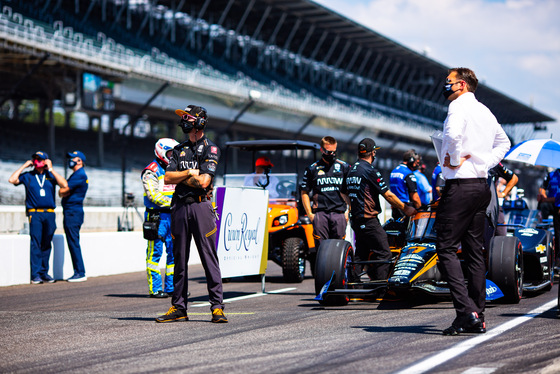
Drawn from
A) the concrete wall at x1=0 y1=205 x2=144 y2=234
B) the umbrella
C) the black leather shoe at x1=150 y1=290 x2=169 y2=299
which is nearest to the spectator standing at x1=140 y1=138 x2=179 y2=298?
the black leather shoe at x1=150 y1=290 x2=169 y2=299

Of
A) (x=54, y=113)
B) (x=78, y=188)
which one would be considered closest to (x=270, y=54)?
(x=54, y=113)

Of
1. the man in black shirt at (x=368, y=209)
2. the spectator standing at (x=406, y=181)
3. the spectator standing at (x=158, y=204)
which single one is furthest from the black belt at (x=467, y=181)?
the spectator standing at (x=406, y=181)

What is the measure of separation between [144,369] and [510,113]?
95.3 metres

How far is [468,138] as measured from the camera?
234 inches

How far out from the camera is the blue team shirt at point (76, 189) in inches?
474

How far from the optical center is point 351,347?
543 centimetres

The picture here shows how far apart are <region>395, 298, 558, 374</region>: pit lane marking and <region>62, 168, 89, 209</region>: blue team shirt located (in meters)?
7.37

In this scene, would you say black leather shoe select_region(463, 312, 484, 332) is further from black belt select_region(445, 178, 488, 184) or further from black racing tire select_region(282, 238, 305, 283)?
black racing tire select_region(282, 238, 305, 283)

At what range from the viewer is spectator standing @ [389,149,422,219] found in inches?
413

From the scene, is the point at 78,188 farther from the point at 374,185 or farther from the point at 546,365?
the point at 546,365

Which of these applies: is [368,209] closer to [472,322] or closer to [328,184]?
[328,184]

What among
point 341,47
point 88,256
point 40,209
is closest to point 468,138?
point 40,209

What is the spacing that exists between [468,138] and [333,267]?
252 centimetres

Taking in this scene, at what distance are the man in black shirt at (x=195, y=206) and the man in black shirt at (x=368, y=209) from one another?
2136 millimetres
